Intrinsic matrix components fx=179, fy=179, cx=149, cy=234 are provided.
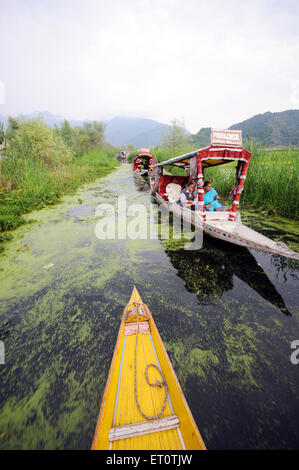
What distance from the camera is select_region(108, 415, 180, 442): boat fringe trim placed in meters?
1.50

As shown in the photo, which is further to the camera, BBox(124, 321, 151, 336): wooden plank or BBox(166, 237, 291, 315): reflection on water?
BBox(166, 237, 291, 315): reflection on water

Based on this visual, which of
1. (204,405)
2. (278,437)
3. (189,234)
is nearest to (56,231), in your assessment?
(189,234)

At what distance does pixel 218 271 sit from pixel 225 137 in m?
3.36

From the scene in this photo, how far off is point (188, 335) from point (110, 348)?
1104 mm

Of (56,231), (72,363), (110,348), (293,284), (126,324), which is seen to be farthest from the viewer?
(56,231)

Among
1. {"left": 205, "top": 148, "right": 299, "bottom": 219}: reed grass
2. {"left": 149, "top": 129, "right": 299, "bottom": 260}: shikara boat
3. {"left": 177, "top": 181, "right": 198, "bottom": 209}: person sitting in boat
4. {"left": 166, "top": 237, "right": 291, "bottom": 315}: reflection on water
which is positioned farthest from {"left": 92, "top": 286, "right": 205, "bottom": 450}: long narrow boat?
{"left": 205, "top": 148, "right": 299, "bottom": 219}: reed grass

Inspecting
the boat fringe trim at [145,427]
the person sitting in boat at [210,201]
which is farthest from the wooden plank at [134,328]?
the person sitting in boat at [210,201]

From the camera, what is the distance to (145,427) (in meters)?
1.55

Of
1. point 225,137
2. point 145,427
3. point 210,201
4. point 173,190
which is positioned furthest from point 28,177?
point 145,427

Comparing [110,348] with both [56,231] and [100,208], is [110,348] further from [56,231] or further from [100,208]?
[100,208]

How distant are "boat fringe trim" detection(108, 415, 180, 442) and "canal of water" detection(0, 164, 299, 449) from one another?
347 millimetres

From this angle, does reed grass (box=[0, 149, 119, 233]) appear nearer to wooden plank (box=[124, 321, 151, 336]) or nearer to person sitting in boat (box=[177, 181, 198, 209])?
wooden plank (box=[124, 321, 151, 336])

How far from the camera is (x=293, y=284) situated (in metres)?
3.53
